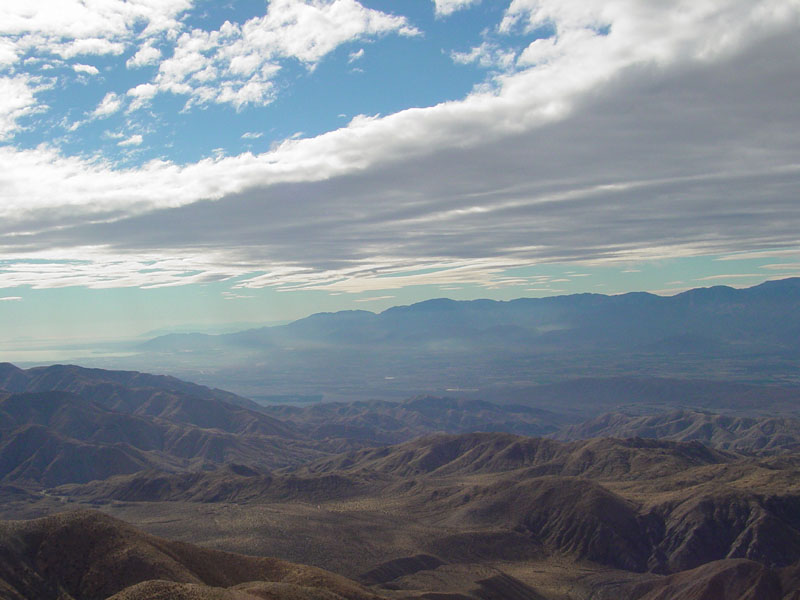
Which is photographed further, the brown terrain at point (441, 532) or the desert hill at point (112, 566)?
the brown terrain at point (441, 532)

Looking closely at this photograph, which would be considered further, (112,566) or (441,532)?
(441,532)

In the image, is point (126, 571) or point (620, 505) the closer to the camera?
point (126, 571)

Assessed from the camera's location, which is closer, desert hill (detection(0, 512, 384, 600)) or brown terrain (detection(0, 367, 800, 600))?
desert hill (detection(0, 512, 384, 600))

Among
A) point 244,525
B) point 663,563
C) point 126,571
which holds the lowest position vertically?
point 663,563

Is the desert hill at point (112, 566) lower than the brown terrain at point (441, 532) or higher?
higher

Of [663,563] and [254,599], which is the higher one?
[254,599]

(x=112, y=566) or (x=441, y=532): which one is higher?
(x=112, y=566)

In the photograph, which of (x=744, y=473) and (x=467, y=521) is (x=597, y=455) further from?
(x=467, y=521)

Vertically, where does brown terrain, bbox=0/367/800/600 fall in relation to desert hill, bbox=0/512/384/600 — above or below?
below

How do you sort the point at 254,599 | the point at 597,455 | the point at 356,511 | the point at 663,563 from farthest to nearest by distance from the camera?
the point at 597,455 < the point at 356,511 < the point at 663,563 < the point at 254,599

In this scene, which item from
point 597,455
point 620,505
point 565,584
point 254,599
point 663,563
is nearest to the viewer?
point 254,599

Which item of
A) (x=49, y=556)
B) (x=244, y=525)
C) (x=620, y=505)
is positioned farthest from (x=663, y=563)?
(x=49, y=556)
